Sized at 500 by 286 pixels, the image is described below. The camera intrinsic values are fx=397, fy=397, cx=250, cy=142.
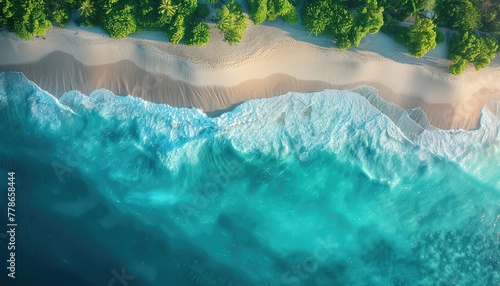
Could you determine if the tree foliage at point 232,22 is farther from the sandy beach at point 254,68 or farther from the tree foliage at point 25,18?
the tree foliage at point 25,18

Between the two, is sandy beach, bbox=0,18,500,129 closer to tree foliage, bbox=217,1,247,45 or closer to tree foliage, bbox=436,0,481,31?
tree foliage, bbox=217,1,247,45

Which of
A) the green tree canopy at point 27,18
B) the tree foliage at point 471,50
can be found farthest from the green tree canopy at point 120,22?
the tree foliage at point 471,50

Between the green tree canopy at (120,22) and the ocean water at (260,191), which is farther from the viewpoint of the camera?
the ocean water at (260,191)

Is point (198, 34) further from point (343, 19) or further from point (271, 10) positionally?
point (343, 19)

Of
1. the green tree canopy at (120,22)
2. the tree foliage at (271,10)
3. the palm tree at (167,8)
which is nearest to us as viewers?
the palm tree at (167,8)

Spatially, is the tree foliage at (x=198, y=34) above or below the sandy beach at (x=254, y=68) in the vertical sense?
above

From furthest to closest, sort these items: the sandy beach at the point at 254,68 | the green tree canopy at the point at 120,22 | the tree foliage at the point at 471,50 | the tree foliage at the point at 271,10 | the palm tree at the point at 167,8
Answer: the sandy beach at the point at 254,68
the green tree canopy at the point at 120,22
the tree foliage at the point at 471,50
the tree foliage at the point at 271,10
the palm tree at the point at 167,8

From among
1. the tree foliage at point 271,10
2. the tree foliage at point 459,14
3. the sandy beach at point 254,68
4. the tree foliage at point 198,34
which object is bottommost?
the sandy beach at point 254,68
